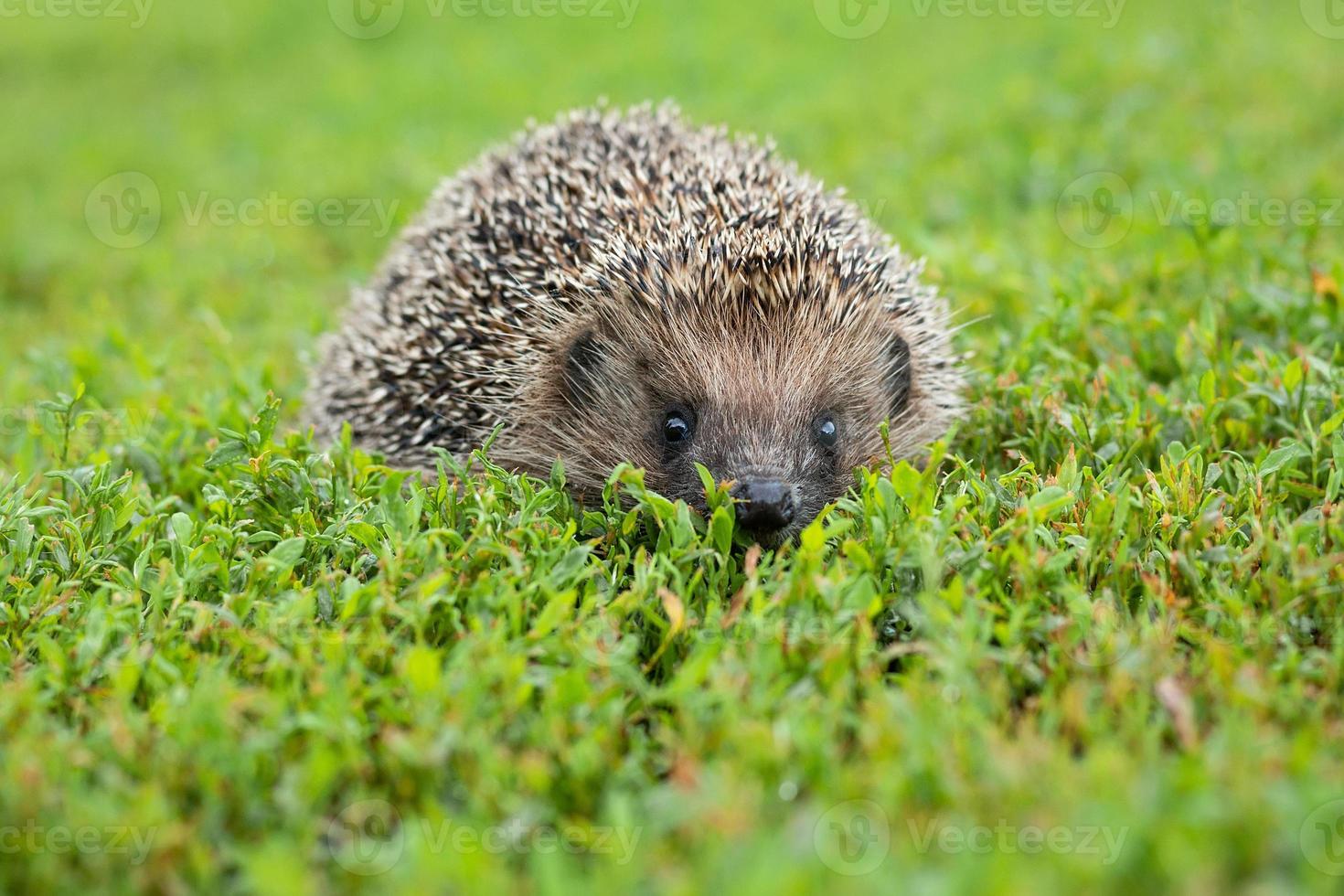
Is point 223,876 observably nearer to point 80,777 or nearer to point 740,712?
point 80,777

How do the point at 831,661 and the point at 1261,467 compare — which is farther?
the point at 1261,467

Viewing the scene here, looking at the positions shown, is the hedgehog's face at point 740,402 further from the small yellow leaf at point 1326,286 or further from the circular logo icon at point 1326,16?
the circular logo icon at point 1326,16

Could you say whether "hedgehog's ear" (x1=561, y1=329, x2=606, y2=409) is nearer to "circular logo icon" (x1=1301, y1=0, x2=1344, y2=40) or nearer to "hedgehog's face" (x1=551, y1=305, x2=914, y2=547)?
"hedgehog's face" (x1=551, y1=305, x2=914, y2=547)

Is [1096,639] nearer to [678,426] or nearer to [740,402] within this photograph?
[740,402]

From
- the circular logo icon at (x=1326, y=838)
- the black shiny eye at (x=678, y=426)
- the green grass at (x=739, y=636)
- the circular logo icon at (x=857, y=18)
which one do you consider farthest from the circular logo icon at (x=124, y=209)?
the circular logo icon at (x=1326, y=838)

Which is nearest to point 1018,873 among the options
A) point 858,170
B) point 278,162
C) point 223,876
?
point 223,876
